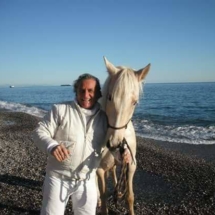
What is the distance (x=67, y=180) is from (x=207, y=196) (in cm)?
506

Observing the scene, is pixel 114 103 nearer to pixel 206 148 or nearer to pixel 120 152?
pixel 120 152

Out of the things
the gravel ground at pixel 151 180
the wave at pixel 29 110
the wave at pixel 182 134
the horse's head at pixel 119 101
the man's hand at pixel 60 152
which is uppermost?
the horse's head at pixel 119 101

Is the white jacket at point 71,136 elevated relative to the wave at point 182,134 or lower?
elevated

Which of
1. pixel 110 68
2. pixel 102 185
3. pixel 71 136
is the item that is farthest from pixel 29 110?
pixel 71 136

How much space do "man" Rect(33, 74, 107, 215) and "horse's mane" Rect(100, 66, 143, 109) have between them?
0.64 feet

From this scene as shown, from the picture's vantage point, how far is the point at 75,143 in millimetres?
3350

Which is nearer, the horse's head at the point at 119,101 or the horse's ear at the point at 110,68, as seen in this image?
the horse's head at the point at 119,101

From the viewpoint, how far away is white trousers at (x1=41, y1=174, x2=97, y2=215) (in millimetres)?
3383

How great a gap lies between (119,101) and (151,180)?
566cm

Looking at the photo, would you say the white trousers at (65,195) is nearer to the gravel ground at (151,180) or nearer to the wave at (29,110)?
the gravel ground at (151,180)

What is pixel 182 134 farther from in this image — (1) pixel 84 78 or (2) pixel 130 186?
(1) pixel 84 78

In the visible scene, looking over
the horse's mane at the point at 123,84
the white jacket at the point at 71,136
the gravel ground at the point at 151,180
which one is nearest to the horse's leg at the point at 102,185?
the gravel ground at the point at 151,180


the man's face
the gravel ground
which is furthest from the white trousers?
the gravel ground

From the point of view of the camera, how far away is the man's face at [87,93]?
3.48 meters
